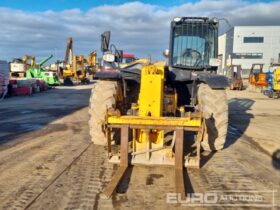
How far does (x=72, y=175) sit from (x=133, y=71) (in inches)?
92.8

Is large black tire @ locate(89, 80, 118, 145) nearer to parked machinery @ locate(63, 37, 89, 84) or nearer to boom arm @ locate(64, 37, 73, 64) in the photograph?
parked machinery @ locate(63, 37, 89, 84)

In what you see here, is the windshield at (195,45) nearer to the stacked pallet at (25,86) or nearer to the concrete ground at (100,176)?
the concrete ground at (100,176)

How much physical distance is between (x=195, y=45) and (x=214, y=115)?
266 centimetres

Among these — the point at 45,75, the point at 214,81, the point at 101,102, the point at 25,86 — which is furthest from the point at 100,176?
the point at 45,75

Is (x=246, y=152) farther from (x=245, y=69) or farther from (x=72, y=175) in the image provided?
(x=245, y=69)

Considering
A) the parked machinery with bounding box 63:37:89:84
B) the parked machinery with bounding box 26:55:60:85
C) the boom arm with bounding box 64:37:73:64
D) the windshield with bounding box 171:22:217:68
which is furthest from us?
the boom arm with bounding box 64:37:73:64

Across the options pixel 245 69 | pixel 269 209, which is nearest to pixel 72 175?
pixel 269 209

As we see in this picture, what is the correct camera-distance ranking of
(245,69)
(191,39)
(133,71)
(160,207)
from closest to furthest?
1. (160,207)
2. (133,71)
3. (191,39)
4. (245,69)

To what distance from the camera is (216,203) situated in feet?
13.2

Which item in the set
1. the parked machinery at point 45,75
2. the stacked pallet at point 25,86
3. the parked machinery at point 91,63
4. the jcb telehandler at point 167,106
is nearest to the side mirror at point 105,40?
the jcb telehandler at point 167,106

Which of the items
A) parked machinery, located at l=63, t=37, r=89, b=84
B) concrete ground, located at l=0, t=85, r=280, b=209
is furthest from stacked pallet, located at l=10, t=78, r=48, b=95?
concrete ground, located at l=0, t=85, r=280, b=209

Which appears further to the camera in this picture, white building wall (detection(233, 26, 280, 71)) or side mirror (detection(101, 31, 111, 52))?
white building wall (detection(233, 26, 280, 71))

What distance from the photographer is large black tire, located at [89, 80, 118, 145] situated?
5.96 metres

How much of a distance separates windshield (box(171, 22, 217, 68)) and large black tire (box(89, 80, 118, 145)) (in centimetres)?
246
